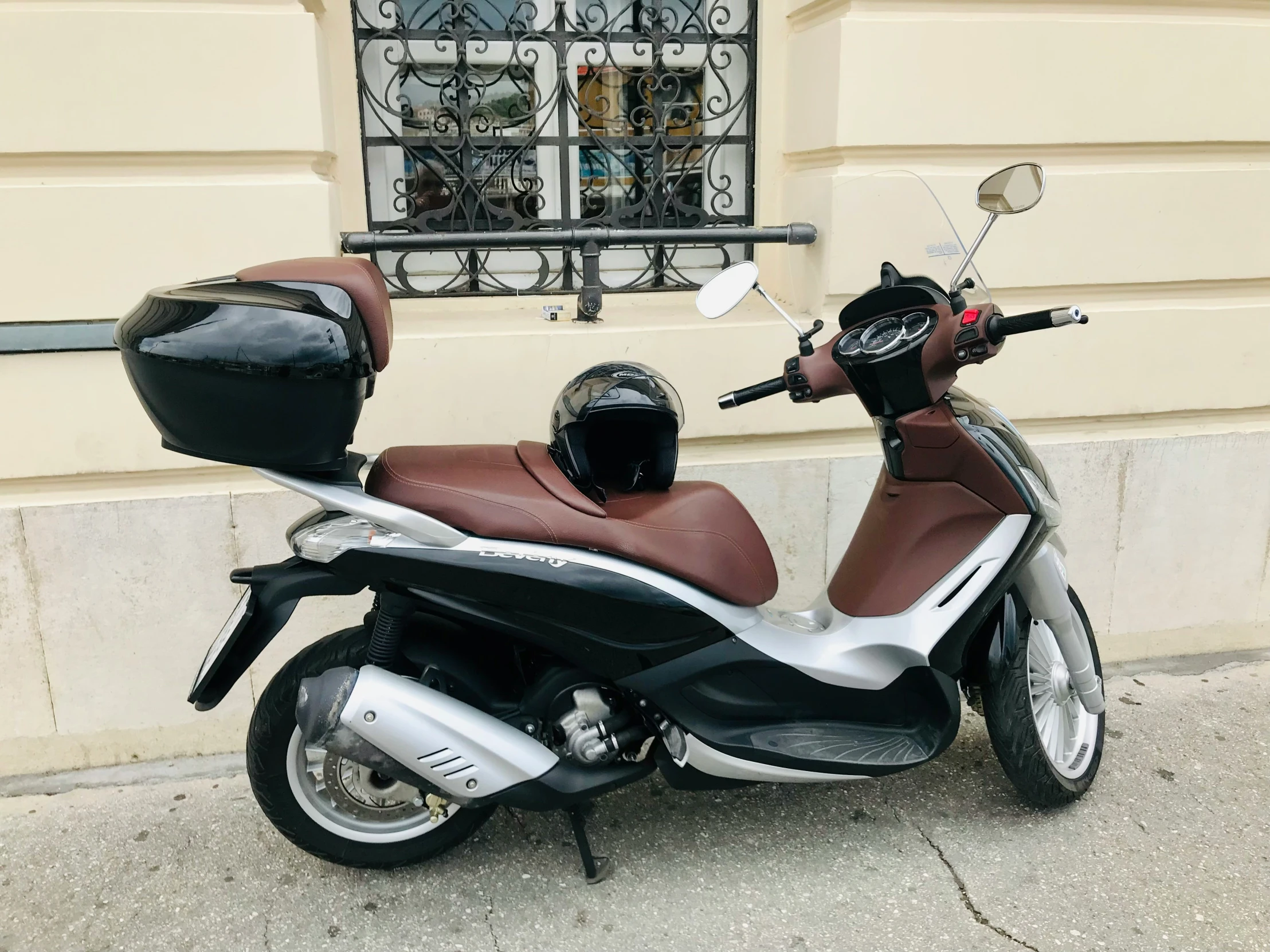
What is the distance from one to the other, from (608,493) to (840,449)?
123 centimetres

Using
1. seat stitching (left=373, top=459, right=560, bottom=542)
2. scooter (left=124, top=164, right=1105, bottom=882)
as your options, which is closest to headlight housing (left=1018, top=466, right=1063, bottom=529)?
scooter (left=124, top=164, right=1105, bottom=882)

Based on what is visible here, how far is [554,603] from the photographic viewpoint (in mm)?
1964

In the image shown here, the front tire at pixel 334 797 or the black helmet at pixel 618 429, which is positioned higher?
the black helmet at pixel 618 429

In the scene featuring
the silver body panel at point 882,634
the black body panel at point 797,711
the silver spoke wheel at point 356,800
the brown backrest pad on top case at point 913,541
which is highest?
the brown backrest pad on top case at point 913,541

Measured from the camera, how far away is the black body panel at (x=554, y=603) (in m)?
1.90

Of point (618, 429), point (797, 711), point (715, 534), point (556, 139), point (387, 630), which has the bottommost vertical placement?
point (797, 711)

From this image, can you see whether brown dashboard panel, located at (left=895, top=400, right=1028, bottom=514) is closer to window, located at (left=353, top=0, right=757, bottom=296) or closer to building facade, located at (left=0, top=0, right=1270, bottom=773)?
building facade, located at (left=0, top=0, right=1270, bottom=773)

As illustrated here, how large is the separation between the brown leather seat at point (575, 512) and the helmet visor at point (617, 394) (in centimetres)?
13

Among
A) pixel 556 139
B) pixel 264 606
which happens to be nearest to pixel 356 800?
pixel 264 606

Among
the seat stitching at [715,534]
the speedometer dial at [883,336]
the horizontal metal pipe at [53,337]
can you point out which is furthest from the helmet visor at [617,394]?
the horizontal metal pipe at [53,337]

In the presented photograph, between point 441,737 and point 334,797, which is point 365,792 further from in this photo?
point 441,737

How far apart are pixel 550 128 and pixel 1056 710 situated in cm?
241

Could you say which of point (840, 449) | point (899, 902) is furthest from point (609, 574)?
point (840, 449)

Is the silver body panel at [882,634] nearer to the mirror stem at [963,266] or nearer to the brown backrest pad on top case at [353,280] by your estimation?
the mirror stem at [963,266]
